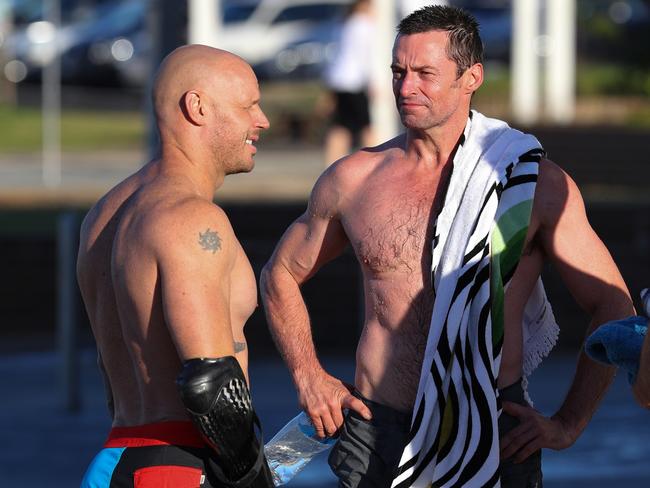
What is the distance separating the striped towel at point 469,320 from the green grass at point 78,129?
18544 millimetres

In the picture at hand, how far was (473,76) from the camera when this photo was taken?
4414 mm

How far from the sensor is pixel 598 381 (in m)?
4.39

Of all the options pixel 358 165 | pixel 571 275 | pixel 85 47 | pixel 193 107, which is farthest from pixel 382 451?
pixel 85 47

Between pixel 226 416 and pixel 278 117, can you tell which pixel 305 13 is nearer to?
pixel 278 117

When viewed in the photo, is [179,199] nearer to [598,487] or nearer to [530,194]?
[530,194]

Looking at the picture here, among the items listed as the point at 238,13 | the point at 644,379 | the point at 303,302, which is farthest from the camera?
the point at 238,13

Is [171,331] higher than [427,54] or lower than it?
lower

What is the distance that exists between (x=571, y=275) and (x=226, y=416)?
48.6 inches

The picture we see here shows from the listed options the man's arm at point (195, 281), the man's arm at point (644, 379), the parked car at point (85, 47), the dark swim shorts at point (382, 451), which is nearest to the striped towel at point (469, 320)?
the dark swim shorts at point (382, 451)

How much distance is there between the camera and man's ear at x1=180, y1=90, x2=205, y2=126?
3842 millimetres

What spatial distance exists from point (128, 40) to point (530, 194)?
2840cm

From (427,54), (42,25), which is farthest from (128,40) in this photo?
(427,54)

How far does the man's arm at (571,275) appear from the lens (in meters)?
4.30

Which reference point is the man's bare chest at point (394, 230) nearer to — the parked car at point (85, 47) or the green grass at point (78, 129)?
the green grass at point (78, 129)
